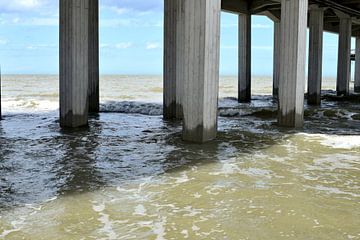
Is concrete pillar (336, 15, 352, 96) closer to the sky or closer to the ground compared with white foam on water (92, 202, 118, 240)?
closer to the sky

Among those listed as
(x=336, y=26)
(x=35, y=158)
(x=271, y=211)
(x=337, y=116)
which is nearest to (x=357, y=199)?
(x=271, y=211)

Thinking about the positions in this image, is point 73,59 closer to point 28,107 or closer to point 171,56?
point 171,56

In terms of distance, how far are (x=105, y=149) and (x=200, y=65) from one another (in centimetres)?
286

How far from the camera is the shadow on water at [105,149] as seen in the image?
6.24m

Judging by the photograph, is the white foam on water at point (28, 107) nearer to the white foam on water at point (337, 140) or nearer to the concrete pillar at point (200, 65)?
the concrete pillar at point (200, 65)

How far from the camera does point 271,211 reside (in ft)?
16.3

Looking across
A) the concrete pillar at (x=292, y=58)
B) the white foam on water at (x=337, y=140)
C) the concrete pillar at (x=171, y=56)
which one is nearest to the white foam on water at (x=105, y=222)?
the white foam on water at (x=337, y=140)

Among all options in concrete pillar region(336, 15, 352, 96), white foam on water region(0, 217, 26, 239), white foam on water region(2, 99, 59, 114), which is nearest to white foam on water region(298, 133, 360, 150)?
white foam on water region(0, 217, 26, 239)

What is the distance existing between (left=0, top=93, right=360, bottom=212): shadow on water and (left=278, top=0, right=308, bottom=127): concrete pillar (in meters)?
0.70

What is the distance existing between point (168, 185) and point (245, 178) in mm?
1295

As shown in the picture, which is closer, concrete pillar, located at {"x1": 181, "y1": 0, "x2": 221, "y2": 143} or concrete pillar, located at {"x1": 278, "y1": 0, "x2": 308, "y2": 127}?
concrete pillar, located at {"x1": 181, "y1": 0, "x2": 221, "y2": 143}

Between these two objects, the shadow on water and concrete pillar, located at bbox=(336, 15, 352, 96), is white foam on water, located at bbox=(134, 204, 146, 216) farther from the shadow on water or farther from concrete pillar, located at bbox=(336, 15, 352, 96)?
concrete pillar, located at bbox=(336, 15, 352, 96)

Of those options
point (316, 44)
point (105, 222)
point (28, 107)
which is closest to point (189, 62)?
point (105, 222)

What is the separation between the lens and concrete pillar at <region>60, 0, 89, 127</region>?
38.0 ft
